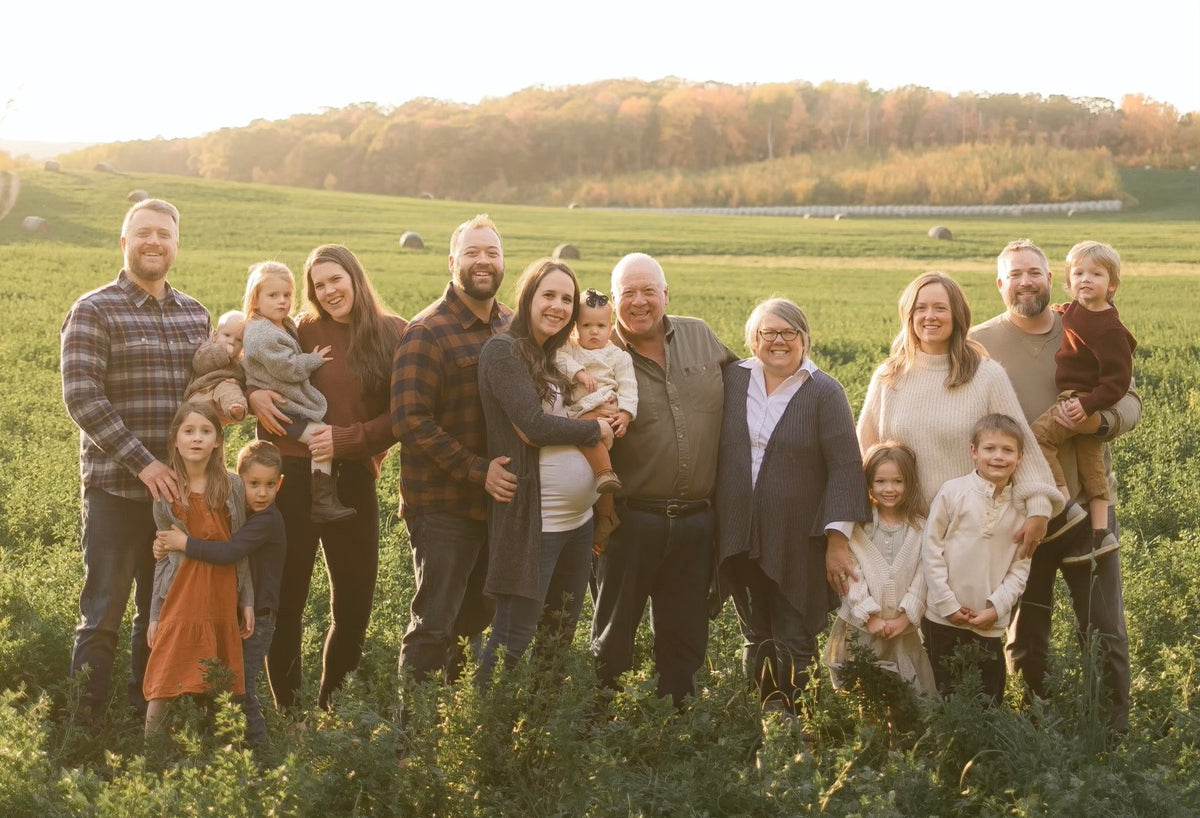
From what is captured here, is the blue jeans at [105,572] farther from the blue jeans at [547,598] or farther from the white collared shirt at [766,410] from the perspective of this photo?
the white collared shirt at [766,410]

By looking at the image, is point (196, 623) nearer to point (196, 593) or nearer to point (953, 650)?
point (196, 593)

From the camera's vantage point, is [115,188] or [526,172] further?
[526,172]

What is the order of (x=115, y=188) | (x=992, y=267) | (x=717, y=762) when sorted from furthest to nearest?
(x=115, y=188)
(x=992, y=267)
(x=717, y=762)

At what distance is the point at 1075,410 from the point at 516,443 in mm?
2543

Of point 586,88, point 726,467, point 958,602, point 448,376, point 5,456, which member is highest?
point 586,88

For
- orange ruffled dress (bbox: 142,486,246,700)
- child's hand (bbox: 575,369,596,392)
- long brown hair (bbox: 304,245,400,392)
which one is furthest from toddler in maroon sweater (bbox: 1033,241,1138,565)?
orange ruffled dress (bbox: 142,486,246,700)

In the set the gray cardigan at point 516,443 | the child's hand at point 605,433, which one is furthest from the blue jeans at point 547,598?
the child's hand at point 605,433

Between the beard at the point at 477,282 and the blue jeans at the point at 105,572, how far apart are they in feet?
6.01

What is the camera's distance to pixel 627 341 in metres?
5.64

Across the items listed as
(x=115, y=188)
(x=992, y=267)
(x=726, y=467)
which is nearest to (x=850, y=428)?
(x=726, y=467)

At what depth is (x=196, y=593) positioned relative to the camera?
5.41 meters

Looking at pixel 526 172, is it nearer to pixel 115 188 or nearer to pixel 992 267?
pixel 115 188

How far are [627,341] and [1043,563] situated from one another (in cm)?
226

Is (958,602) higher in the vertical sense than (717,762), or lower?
higher
